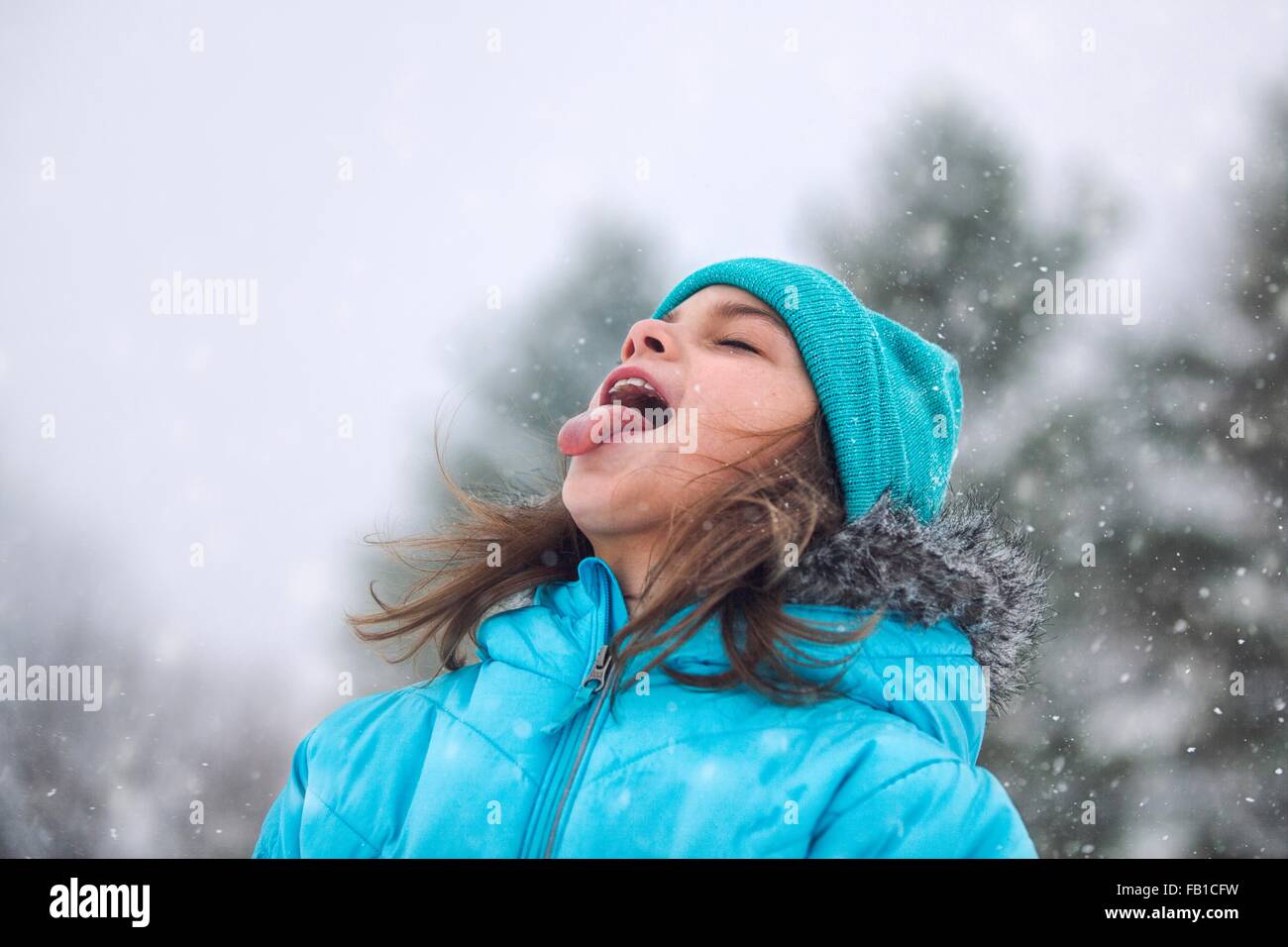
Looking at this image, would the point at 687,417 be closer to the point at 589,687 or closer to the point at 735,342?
the point at 735,342

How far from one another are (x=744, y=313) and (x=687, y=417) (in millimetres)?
268

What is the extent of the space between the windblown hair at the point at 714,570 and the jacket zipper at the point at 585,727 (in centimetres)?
3

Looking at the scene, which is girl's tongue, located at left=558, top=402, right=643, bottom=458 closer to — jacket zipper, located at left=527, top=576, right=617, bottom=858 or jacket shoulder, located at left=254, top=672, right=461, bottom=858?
jacket zipper, located at left=527, top=576, right=617, bottom=858

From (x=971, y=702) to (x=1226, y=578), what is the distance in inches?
127

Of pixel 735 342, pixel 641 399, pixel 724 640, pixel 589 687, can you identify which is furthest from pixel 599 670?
pixel 735 342

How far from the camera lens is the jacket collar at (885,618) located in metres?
1.36

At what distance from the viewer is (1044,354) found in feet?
12.9

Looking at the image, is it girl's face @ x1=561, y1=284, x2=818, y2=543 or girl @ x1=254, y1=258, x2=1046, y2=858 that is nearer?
girl @ x1=254, y1=258, x2=1046, y2=858

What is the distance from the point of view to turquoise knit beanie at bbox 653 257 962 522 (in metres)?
1.57

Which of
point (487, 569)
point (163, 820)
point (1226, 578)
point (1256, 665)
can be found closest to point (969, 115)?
point (1226, 578)

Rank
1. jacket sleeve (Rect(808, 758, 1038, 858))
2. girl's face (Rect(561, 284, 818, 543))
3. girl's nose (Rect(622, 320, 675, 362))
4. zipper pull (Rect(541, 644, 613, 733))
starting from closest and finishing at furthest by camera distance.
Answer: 1. jacket sleeve (Rect(808, 758, 1038, 858))
2. zipper pull (Rect(541, 644, 613, 733))
3. girl's face (Rect(561, 284, 818, 543))
4. girl's nose (Rect(622, 320, 675, 362))

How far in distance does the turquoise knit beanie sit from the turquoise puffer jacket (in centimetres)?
10

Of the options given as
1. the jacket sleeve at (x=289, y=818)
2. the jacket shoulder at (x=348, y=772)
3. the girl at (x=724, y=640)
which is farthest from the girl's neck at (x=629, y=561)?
the jacket sleeve at (x=289, y=818)

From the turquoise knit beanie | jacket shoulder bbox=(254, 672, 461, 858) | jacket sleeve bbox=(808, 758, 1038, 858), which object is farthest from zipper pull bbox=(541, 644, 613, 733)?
the turquoise knit beanie
